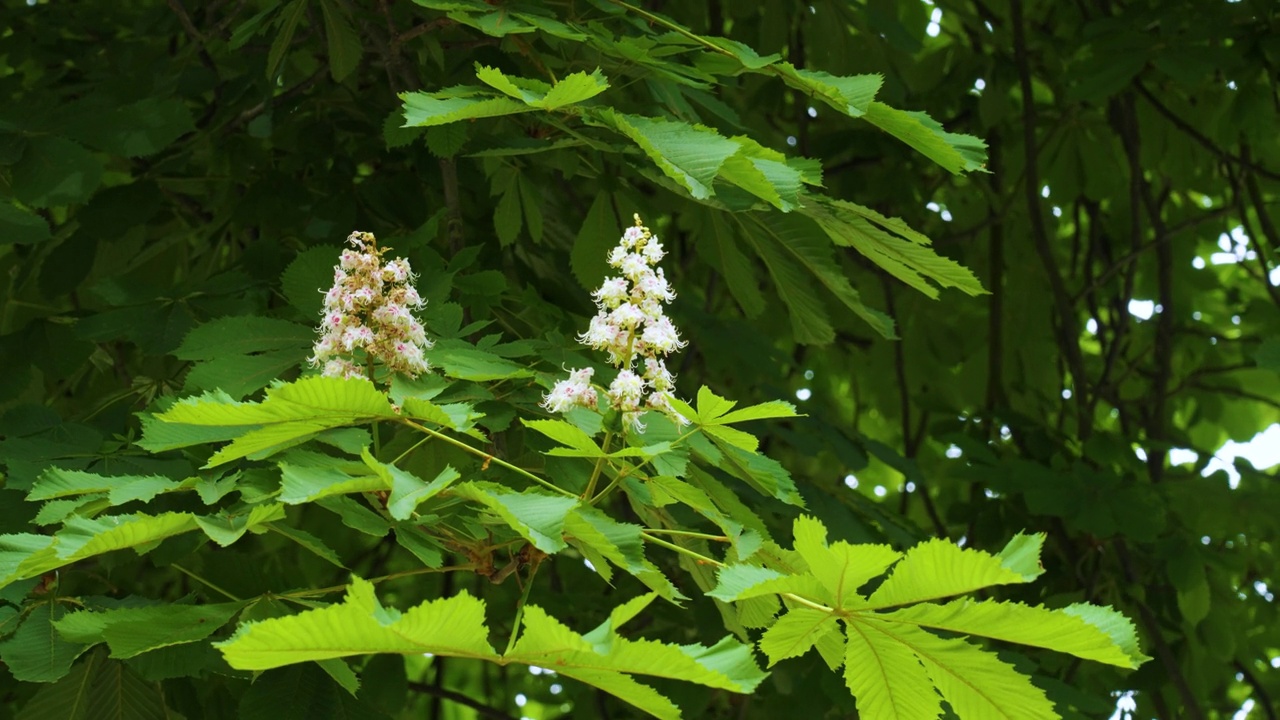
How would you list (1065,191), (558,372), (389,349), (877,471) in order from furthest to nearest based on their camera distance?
(877,471) → (1065,191) → (558,372) → (389,349)

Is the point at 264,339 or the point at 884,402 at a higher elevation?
the point at 264,339

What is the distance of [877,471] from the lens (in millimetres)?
4406

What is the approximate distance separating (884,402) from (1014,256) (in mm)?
585

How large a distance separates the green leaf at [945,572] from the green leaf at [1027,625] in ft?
0.05

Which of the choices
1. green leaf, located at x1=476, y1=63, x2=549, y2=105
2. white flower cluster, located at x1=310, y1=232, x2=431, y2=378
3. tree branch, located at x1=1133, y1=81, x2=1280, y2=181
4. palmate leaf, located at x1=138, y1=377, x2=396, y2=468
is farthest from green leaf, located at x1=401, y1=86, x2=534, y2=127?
tree branch, located at x1=1133, y1=81, x2=1280, y2=181

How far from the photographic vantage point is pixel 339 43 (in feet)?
6.15

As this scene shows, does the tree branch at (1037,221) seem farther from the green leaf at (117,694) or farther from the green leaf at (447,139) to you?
the green leaf at (117,694)

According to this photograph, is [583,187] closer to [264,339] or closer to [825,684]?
[825,684]

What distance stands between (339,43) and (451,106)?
74 centimetres

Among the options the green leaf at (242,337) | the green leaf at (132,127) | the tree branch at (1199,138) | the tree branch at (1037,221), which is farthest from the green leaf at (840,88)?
the tree branch at (1199,138)

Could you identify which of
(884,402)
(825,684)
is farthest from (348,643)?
(884,402)

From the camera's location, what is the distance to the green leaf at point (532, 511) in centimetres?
92

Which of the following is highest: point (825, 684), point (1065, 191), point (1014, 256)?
point (1065, 191)

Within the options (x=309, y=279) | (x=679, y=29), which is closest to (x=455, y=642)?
(x=309, y=279)
